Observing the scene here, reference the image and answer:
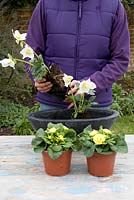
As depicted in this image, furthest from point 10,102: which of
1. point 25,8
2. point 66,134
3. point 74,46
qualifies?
point 66,134

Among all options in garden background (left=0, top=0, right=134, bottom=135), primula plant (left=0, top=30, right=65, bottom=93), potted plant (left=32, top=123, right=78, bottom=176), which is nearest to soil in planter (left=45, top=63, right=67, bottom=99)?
primula plant (left=0, top=30, right=65, bottom=93)

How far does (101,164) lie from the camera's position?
171 centimetres

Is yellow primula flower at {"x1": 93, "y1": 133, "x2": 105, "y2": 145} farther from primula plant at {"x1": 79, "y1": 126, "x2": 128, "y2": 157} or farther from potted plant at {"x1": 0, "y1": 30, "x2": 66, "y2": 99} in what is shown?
potted plant at {"x1": 0, "y1": 30, "x2": 66, "y2": 99}

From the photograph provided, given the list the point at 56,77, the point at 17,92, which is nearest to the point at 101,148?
the point at 56,77

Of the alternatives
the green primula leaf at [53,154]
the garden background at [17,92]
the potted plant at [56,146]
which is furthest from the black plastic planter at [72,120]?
the garden background at [17,92]

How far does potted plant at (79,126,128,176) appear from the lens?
1684 mm

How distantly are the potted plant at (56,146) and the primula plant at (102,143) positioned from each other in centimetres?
5

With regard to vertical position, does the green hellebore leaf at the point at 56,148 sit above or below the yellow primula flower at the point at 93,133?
below

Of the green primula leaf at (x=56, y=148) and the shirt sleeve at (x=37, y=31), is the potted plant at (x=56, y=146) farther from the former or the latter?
the shirt sleeve at (x=37, y=31)

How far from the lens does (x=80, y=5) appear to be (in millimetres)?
2221

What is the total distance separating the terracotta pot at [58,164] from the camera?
5.63 feet

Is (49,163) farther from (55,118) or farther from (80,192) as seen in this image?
(55,118)

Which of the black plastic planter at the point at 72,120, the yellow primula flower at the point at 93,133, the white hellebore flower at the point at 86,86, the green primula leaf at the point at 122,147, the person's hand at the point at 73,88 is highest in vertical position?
the white hellebore flower at the point at 86,86

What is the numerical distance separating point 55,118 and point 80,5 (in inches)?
23.7
